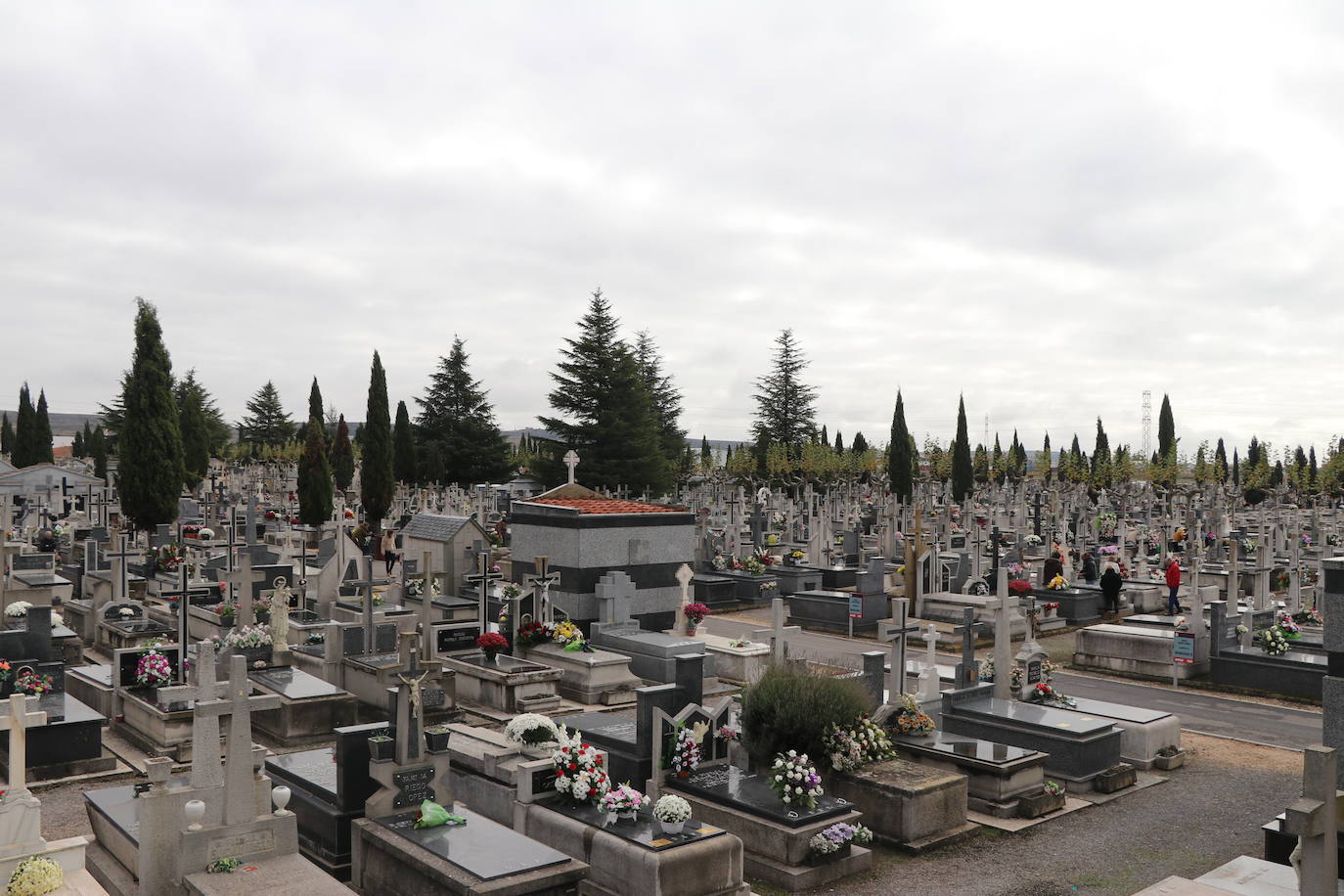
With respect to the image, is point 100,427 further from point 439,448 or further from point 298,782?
point 298,782

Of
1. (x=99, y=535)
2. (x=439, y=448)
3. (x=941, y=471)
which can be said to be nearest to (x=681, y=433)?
(x=439, y=448)

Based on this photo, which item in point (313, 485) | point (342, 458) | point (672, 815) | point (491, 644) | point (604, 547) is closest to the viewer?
point (672, 815)

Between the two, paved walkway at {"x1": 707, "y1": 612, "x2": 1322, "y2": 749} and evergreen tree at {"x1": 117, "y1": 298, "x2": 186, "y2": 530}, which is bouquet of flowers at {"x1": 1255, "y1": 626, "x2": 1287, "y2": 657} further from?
evergreen tree at {"x1": 117, "y1": 298, "x2": 186, "y2": 530}

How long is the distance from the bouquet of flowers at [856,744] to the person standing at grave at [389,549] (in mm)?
19790

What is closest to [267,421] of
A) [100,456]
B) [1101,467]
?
[100,456]

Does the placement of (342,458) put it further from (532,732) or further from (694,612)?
(532,732)

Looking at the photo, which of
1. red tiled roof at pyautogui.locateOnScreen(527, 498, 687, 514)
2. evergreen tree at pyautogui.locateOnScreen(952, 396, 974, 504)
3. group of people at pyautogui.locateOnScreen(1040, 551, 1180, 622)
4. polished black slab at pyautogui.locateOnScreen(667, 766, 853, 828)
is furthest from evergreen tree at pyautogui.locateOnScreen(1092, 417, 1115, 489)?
polished black slab at pyautogui.locateOnScreen(667, 766, 853, 828)

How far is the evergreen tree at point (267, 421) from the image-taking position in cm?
7969

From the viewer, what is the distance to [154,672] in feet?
40.2

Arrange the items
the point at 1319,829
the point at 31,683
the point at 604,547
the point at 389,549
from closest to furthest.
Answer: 1. the point at 1319,829
2. the point at 31,683
3. the point at 604,547
4. the point at 389,549

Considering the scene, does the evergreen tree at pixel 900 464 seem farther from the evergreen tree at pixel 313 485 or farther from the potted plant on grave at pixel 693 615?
the potted plant on grave at pixel 693 615

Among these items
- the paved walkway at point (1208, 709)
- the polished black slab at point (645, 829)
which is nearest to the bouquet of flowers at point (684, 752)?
the polished black slab at point (645, 829)

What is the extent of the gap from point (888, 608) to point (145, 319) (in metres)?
25.9

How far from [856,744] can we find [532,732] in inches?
120
